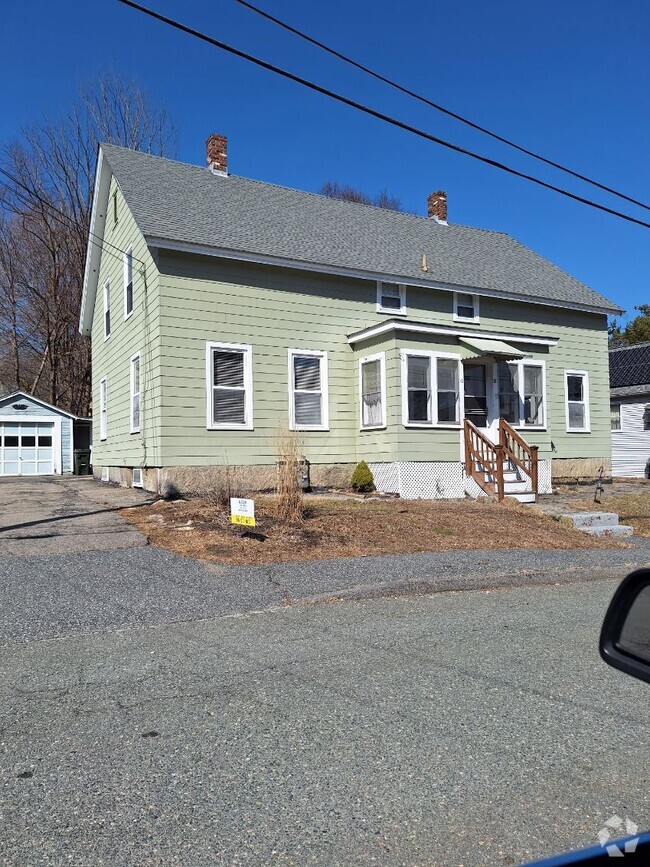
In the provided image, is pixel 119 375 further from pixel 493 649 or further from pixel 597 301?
pixel 493 649

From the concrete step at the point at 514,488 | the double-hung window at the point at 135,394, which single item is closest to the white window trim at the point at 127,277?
the double-hung window at the point at 135,394

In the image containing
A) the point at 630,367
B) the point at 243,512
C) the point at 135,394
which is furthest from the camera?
the point at 630,367

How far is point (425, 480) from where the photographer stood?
16.2 meters

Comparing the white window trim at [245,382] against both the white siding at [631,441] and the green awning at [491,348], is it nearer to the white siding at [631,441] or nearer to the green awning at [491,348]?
the green awning at [491,348]

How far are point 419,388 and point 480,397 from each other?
231 centimetres

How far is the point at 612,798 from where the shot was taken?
342cm

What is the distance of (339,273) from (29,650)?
13.2 metres

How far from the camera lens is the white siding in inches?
1077

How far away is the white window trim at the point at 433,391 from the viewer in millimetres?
16150

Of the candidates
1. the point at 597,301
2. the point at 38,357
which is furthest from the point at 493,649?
the point at 38,357

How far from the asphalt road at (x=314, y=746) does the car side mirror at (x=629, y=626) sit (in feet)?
4.13

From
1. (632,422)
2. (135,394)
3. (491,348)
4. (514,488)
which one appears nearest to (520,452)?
(514,488)

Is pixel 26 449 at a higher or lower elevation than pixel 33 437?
lower

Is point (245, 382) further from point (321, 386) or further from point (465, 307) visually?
point (465, 307)
